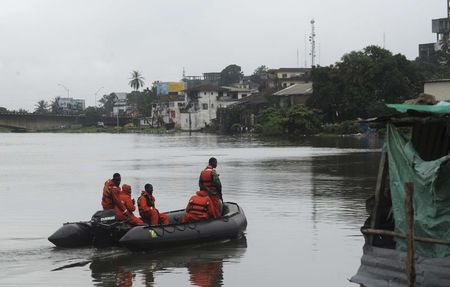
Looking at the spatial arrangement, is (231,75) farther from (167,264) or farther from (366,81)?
(167,264)

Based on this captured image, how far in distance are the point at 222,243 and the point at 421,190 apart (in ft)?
24.8

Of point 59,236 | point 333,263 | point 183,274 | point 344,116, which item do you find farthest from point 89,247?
point 344,116

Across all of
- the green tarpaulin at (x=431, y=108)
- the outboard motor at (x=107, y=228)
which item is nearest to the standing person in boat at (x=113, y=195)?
the outboard motor at (x=107, y=228)

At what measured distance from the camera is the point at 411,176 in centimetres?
1078

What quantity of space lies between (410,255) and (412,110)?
2193 millimetres

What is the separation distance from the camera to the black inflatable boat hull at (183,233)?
15.6 metres

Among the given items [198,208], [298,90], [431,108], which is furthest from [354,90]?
[431,108]

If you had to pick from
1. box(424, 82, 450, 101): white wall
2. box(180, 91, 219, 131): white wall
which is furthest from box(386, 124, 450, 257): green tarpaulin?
box(180, 91, 219, 131): white wall

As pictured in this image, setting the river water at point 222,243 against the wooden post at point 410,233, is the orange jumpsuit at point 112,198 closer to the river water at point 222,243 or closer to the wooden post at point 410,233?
the river water at point 222,243

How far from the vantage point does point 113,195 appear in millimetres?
16594

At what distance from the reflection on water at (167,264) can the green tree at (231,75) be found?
161 meters

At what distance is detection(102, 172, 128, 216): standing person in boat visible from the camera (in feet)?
54.0

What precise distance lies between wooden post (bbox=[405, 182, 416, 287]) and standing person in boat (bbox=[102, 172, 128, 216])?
7953mm

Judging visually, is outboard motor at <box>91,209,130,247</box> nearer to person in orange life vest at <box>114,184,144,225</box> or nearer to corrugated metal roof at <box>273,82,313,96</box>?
person in orange life vest at <box>114,184,144,225</box>
